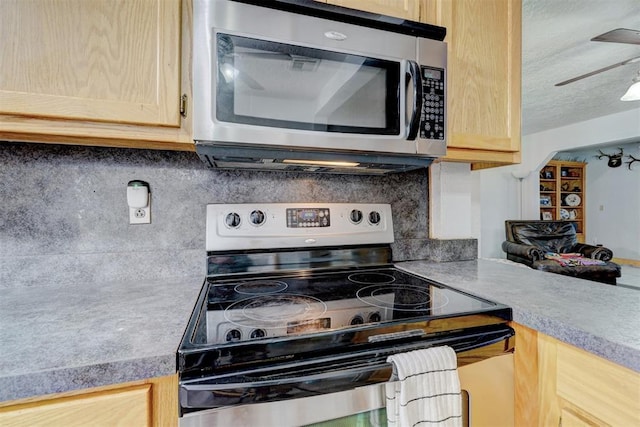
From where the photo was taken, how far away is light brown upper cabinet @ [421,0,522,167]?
3.72ft

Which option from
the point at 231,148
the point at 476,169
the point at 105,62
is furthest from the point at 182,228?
the point at 476,169

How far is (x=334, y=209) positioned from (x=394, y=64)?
559 millimetres

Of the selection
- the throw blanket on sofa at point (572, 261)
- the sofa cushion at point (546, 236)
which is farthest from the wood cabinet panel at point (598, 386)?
the sofa cushion at point (546, 236)

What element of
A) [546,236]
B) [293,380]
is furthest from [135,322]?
[546,236]

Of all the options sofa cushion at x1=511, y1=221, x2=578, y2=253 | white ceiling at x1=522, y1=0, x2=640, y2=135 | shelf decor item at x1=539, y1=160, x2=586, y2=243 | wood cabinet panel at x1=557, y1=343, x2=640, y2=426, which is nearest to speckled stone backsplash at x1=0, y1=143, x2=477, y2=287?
wood cabinet panel at x1=557, y1=343, x2=640, y2=426

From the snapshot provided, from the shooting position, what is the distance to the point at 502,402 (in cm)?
81

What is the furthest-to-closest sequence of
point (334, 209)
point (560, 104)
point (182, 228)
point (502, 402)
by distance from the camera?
point (560, 104), point (334, 209), point (182, 228), point (502, 402)

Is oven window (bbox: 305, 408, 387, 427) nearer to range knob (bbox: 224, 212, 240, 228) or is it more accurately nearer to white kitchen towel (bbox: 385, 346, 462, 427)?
white kitchen towel (bbox: 385, 346, 462, 427)

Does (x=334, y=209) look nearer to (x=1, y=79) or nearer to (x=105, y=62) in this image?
(x=105, y=62)

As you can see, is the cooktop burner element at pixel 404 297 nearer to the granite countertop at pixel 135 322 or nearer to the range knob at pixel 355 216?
the granite countertop at pixel 135 322

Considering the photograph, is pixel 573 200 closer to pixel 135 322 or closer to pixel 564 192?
pixel 564 192

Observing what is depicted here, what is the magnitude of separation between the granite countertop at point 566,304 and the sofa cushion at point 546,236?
4.28 meters

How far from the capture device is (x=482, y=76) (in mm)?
1173

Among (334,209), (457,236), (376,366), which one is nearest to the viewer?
(376,366)
